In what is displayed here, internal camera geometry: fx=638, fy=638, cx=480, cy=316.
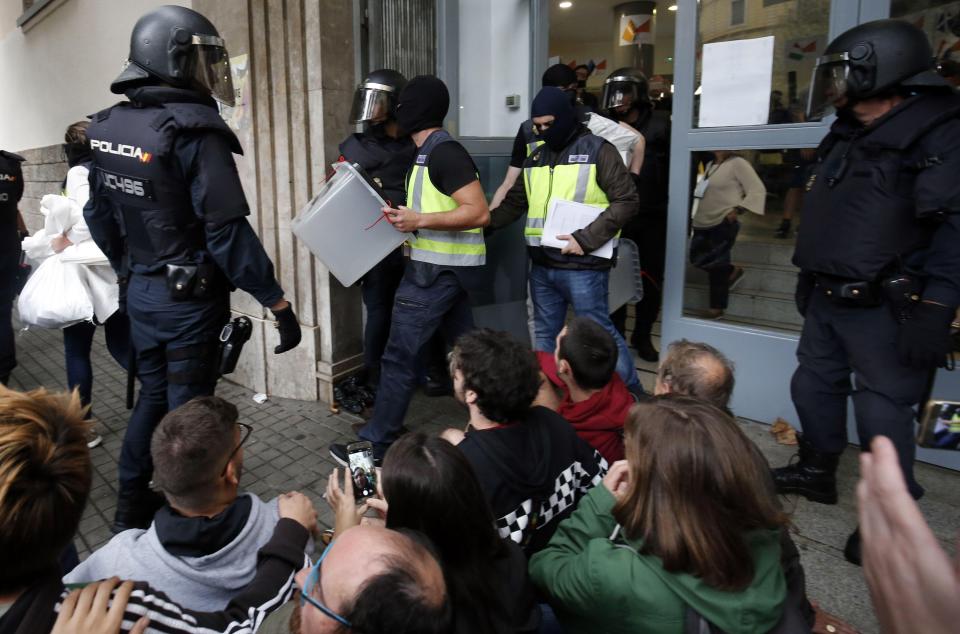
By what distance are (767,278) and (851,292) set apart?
3.91ft

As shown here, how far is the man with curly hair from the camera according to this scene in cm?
180

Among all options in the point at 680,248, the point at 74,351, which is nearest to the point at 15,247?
the point at 74,351

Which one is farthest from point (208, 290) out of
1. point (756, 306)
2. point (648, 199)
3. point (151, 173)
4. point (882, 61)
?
point (648, 199)

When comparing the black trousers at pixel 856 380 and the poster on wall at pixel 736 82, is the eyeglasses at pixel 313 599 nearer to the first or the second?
the black trousers at pixel 856 380

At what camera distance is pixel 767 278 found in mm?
3641

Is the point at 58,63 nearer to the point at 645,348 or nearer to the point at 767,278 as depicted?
the point at 645,348

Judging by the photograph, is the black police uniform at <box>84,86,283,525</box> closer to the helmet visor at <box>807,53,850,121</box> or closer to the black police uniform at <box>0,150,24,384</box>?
the black police uniform at <box>0,150,24,384</box>

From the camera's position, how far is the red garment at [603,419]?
7.63ft

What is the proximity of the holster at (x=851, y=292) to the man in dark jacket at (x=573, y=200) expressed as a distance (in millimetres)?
991

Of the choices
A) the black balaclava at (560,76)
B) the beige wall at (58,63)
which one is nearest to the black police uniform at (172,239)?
the black balaclava at (560,76)

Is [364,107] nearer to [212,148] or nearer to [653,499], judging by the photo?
[212,148]

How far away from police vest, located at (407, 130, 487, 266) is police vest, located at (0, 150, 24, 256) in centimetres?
255

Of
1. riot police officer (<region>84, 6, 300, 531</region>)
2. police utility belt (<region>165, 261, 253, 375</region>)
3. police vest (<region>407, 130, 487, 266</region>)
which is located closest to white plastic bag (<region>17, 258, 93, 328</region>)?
riot police officer (<region>84, 6, 300, 531</region>)

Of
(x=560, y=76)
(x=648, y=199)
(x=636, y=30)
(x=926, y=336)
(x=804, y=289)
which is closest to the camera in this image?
(x=926, y=336)
